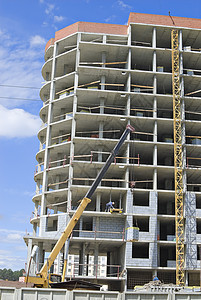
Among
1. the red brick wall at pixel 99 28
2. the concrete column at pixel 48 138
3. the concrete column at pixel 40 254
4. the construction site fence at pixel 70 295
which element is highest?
the red brick wall at pixel 99 28

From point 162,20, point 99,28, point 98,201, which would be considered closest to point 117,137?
point 98,201

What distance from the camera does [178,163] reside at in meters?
58.5

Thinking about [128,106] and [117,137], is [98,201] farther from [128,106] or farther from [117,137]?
[128,106]

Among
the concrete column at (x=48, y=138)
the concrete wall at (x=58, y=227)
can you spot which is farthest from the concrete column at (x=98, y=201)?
the concrete column at (x=48, y=138)

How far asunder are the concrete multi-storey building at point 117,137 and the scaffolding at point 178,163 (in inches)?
35.4

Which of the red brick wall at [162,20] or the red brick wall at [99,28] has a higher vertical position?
the red brick wall at [162,20]

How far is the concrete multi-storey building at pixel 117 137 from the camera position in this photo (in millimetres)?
55938

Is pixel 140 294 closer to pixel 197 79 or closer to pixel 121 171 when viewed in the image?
pixel 121 171

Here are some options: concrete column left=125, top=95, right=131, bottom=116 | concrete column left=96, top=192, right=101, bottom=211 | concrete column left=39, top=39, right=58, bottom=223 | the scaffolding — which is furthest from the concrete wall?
concrete column left=125, top=95, right=131, bottom=116

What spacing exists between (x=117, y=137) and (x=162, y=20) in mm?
18634

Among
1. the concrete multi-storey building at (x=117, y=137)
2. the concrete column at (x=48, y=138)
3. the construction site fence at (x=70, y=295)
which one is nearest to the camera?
the construction site fence at (x=70, y=295)

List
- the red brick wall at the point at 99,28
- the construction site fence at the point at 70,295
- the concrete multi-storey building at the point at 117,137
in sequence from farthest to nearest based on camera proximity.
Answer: the red brick wall at the point at 99,28
the concrete multi-storey building at the point at 117,137
the construction site fence at the point at 70,295

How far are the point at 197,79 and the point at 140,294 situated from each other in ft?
153

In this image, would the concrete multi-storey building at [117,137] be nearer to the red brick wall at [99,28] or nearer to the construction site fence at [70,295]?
the red brick wall at [99,28]
